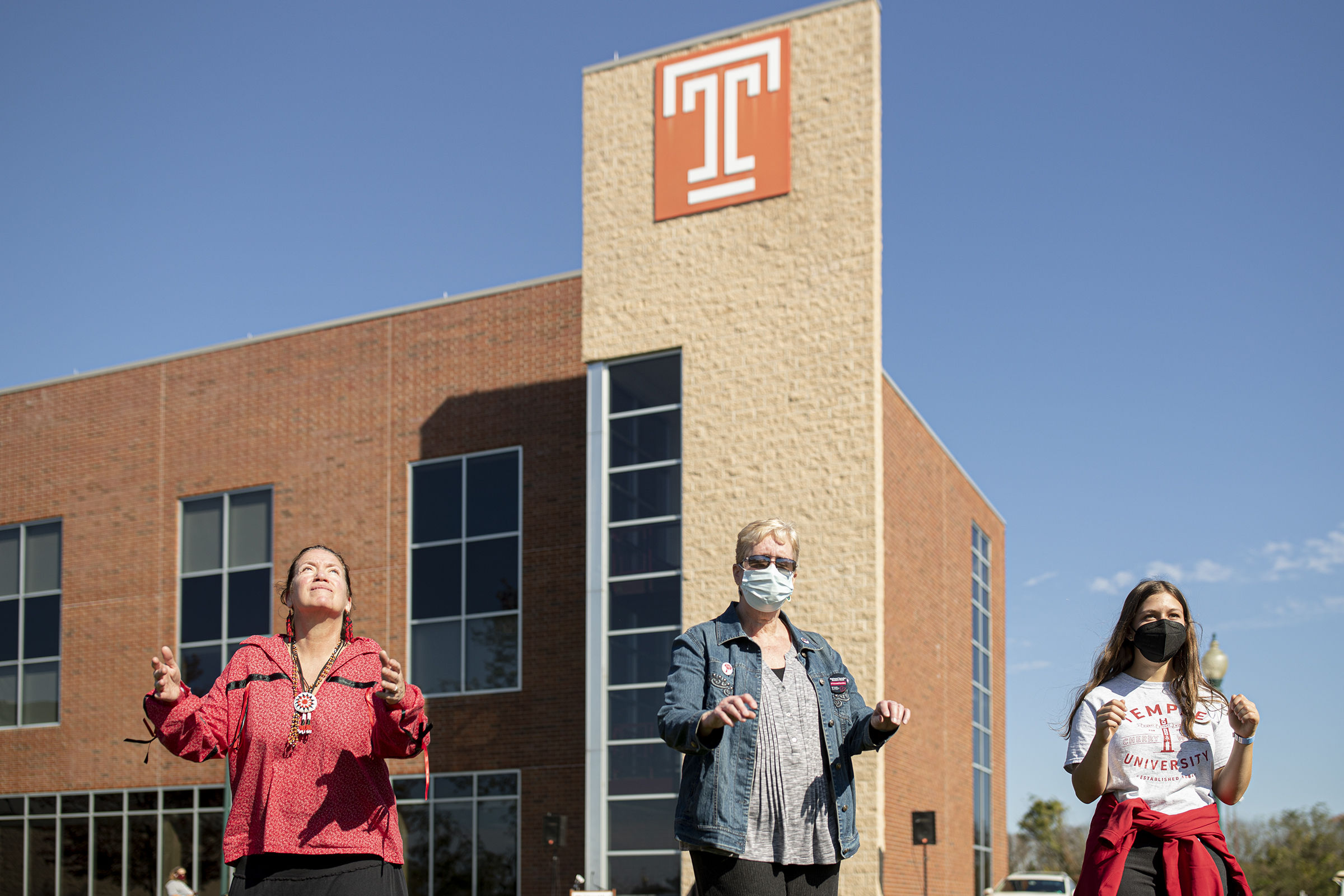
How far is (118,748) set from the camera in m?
26.7

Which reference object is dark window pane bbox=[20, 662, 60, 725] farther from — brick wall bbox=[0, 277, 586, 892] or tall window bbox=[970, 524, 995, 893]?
tall window bbox=[970, 524, 995, 893]

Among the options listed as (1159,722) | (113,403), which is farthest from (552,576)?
(1159,722)

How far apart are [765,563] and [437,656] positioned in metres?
20.5

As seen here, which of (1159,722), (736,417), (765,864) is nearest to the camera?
(765,864)

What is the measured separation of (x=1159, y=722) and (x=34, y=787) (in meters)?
27.5

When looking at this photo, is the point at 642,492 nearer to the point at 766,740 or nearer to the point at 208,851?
the point at 208,851

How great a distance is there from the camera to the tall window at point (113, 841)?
84.0ft

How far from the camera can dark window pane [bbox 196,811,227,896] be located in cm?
2542

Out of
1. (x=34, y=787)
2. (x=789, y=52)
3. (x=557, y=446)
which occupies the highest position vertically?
(x=789, y=52)

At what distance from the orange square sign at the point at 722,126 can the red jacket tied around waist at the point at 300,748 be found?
17378 mm

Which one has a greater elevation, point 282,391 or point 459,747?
point 282,391

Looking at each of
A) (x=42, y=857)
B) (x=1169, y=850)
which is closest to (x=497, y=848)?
(x=42, y=857)

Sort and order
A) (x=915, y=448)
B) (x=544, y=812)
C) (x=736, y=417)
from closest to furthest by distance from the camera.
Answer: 1. (x=736, y=417)
2. (x=544, y=812)
3. (x=915, y=448)

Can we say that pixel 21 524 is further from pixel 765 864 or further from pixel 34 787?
pixel 765 864
